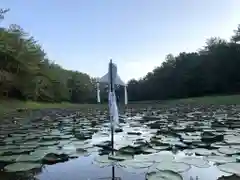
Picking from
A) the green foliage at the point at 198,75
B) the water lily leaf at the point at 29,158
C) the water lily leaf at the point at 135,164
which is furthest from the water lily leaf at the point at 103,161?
the green foliage at the point at 198,75

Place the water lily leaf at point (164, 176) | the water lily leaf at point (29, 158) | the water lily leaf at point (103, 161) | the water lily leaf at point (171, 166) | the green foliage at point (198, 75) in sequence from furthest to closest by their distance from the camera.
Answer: the green foliage at point (198, 75), the water lily leaf at point (29, 158), the water lily leaf at point (103, 161), the water lily leaf at point (171, 166), the water lily leaf at point (164, 176)

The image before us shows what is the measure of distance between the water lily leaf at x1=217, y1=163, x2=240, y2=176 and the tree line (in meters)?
26.0

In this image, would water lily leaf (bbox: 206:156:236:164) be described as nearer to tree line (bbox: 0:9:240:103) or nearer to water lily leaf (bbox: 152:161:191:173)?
water lily leaf (bbox: 152:161:191:173)

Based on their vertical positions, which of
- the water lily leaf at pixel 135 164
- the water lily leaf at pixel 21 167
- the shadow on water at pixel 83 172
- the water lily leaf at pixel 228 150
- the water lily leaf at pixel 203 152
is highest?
the water lily leaf at pixel 228 150

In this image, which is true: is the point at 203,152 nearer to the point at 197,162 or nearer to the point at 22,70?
the point at 197,162

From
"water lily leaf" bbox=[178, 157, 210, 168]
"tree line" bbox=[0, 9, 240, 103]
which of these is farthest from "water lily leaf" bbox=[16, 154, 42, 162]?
"tree line" bbox=[0, 9, 240, 103]

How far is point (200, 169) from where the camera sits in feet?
14.4

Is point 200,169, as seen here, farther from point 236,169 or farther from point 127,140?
point 127,140

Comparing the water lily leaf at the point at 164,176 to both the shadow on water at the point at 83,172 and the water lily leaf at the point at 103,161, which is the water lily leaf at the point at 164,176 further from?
the water lily leaf at the point at 103,161

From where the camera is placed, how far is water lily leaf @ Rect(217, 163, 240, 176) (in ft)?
12.8

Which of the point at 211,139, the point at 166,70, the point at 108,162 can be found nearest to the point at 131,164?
the point at 108,162

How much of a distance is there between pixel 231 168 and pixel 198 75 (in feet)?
181

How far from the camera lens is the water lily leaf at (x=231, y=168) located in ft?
12.8

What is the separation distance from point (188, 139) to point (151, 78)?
6177cm
